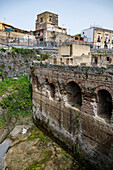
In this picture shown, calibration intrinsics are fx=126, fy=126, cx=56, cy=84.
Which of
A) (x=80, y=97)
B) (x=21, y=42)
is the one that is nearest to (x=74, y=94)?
(x=80, y=97)

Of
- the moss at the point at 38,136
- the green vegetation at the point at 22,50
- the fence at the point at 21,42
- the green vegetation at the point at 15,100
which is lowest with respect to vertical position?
the moss at the point at 38,136

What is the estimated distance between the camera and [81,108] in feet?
23.3

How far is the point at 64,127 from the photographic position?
8.59 meters

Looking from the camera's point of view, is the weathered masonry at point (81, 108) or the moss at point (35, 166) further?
the moss at point (35, 166)

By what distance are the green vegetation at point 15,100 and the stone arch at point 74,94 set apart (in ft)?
20.4

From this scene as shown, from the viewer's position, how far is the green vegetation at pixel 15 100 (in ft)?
38.0

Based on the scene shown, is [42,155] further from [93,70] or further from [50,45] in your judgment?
[50,45]

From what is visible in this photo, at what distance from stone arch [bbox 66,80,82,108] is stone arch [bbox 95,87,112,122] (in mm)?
1643

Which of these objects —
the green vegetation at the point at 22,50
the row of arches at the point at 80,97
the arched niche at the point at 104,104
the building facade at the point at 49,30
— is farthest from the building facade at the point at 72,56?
the building facade at the point at 49,30

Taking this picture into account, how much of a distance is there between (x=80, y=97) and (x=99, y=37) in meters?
26.5

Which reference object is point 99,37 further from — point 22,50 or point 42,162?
point 42,162

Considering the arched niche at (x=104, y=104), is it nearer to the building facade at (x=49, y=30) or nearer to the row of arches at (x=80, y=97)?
the row of arches at (x=80, y=97)

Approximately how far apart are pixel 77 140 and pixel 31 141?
3818 mm

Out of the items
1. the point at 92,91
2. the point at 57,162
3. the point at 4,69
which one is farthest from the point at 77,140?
the point at 4,69
